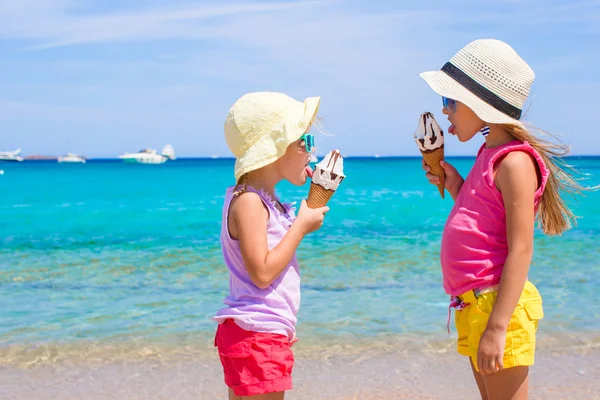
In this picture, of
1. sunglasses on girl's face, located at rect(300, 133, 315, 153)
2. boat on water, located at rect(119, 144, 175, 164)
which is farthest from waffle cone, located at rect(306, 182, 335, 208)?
boat on water, located at rect(119, 144, 175, 164)

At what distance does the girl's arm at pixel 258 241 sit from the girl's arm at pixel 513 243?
2.26 ft

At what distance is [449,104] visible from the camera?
2443 millimetres

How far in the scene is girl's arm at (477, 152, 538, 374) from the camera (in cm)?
219

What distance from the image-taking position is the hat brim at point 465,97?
2320mm

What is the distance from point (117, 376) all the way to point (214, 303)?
6.77ft

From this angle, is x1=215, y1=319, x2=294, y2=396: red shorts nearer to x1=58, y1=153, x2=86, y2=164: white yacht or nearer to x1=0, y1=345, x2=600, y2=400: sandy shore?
x1=0, y1=345, x2=600, y2=400: sandy shore

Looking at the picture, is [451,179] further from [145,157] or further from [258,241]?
[145,157]

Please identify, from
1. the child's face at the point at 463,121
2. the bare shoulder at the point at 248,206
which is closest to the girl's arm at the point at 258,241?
the bare shoulder at the point at 248,206

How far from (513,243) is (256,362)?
3.09 ft

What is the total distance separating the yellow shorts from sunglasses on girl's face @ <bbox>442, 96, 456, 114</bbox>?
2.10ft

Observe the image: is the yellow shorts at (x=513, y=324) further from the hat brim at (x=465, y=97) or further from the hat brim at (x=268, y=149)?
the hat brim at (x=268, y=149)

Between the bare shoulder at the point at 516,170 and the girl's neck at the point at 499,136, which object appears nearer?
the bare shoulder at the point at 516,170

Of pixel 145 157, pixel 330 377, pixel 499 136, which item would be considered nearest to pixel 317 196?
pixel 499 136

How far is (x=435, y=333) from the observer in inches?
211
